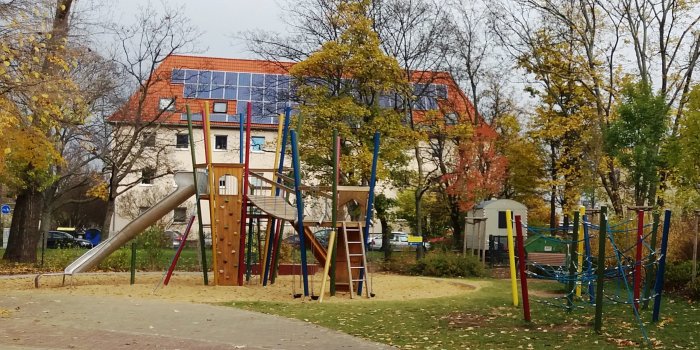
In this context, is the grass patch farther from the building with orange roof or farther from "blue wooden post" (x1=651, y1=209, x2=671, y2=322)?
the building with orange roof

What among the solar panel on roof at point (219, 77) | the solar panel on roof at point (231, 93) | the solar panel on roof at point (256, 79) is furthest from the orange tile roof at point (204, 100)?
the solar panel on roof at point (256, 79)

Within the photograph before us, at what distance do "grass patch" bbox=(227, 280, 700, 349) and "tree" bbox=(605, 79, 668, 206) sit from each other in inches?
452

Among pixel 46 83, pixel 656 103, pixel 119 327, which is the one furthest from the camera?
pixel 656 103

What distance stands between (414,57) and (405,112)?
264cm

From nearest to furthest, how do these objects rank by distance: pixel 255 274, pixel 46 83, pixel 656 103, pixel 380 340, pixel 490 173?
1. pixel 380 340
2. pixel 46 83
3. pixel 255 274
4. pixel 656 103
5. pixel 490 173

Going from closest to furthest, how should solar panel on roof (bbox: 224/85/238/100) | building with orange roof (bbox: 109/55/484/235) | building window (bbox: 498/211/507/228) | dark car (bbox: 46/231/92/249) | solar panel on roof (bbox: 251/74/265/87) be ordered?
building window (bbox: 498/211/507/228)
building with orange roof (bbox: 109/55/484/235)
dark car (bbox: 46/231/92/249)
solar panel on roof (bbox: 251/74/265/87)
solar panel on roof (bbox: 224/85/238/100)

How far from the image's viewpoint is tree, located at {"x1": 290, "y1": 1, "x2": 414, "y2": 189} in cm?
2794

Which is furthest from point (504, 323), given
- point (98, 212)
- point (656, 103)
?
point (98, 212)

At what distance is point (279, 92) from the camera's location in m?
31.3

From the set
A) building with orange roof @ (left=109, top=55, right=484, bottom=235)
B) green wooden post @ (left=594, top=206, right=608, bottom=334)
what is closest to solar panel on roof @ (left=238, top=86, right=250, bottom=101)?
building with orange roof @ (left=109, top=55, right=484, bottom=235)

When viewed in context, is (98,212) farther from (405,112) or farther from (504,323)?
(504,323)

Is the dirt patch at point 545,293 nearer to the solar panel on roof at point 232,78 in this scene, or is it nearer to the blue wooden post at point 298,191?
the blue wooden post at point 298,191

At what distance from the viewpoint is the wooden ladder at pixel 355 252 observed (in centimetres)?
1681

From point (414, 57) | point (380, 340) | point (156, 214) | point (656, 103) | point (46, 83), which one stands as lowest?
point (380, 340)
